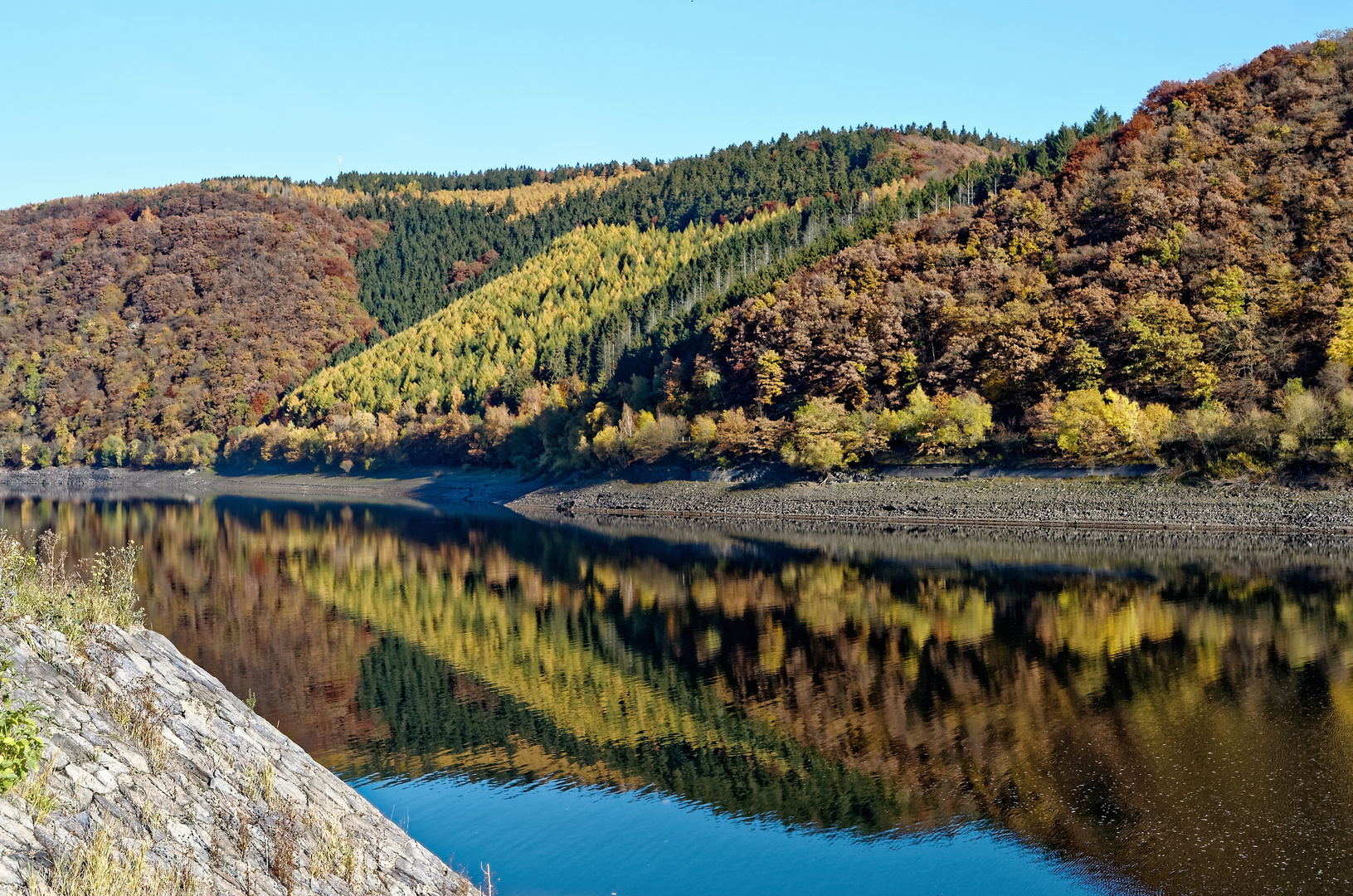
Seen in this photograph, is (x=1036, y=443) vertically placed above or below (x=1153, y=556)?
above

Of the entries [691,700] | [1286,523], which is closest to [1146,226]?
[1286,523]

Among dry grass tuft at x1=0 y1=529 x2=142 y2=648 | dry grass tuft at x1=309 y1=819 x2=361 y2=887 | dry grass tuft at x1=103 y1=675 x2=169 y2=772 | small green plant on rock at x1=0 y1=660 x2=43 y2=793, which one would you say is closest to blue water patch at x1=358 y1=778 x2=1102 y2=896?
dry grass tuft at x1=309 y1=819 x2=361 y2=887

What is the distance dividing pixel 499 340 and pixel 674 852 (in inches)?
6214

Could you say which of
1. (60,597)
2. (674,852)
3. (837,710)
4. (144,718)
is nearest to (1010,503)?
(837,710)

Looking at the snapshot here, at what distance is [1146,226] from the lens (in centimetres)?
8656

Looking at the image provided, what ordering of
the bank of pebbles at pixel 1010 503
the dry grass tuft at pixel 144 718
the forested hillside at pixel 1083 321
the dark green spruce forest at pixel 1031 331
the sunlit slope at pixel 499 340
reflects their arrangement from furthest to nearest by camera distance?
the sunlit slope at pixel 499 340 < the dark green spruce forest at pixel 1031 331 < the forested hillside at pixel 1083 321 < the bank of pebbles at pixel 1010 503 < the dry grass tuft at pixel 144 718

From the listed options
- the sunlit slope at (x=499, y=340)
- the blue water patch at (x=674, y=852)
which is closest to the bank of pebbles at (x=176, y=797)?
the blue water patch at (x=674, y=852)

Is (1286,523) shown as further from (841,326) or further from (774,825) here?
(774,825)

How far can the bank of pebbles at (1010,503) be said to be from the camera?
60.8 meters

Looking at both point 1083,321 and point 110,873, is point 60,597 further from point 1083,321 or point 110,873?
point 1083,321

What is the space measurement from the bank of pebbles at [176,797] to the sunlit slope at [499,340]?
122570 millimetres

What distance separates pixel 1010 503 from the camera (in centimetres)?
7088

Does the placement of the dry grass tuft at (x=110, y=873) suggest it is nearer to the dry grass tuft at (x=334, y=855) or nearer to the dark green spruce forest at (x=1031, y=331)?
the dry grass tuft at (x=334, y=855)

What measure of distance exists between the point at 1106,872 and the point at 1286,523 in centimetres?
5200
